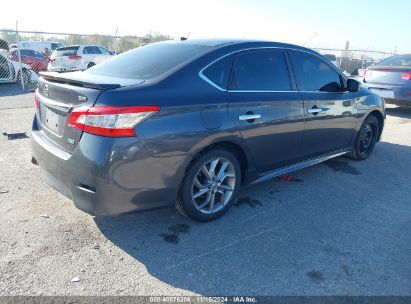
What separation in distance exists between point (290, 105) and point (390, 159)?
9.15 feet

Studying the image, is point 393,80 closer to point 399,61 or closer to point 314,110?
point 399,61

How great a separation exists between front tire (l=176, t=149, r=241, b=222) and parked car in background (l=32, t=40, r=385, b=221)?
0.03 feet

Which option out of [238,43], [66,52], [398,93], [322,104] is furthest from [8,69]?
[398,93]

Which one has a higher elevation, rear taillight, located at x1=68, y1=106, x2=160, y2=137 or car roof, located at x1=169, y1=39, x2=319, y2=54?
car roof, located at x1=169, y1=39, x2=319, y2=54

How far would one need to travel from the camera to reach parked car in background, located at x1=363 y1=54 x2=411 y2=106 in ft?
29.0

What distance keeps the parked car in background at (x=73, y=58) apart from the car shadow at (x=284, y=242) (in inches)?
556

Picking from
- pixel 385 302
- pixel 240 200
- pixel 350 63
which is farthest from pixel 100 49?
pixel 385 302

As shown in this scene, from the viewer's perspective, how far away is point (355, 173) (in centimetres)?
510

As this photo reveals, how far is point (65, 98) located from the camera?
300cm

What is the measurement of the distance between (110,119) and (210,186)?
48.4 inches

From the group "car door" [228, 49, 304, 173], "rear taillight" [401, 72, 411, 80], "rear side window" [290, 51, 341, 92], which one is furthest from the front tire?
"rear taillight" [401, 72, 411, 80]

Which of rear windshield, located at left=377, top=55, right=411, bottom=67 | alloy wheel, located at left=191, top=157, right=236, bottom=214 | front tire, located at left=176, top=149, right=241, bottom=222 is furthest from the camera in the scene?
rear windshield, located at left=377, top=55, right=411, bottom=67

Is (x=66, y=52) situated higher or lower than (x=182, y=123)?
higher

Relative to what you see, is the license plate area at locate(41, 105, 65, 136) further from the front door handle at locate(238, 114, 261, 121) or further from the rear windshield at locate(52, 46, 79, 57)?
the rear windshield at locate(52, 46, 79, 57)
